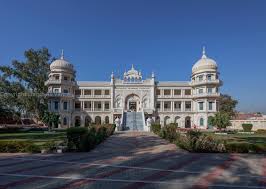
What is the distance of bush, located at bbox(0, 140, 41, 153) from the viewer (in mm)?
14773

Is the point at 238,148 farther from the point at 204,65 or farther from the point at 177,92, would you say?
the point at 177,92

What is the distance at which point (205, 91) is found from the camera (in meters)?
49.1

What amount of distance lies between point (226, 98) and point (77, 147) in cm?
5828

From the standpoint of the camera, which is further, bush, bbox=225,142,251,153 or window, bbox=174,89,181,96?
window, bbox=174,89,181,96

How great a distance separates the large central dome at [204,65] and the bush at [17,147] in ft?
139

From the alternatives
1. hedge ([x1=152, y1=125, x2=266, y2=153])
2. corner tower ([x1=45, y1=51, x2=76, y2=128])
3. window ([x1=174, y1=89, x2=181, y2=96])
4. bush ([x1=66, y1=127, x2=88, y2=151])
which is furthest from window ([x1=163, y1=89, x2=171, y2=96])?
bush ([x1=66, y1=127, x2=88, y2=151])

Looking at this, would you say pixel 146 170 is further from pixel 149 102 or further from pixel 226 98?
pixel 226 98

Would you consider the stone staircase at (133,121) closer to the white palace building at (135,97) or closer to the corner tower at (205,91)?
the white palace building at (135,97)

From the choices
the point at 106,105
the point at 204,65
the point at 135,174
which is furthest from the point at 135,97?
the point at 135,174

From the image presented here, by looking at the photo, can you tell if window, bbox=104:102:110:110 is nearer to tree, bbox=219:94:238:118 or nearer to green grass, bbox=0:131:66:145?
green grass, bbox=0:131:66:145

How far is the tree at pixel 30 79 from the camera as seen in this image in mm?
46031

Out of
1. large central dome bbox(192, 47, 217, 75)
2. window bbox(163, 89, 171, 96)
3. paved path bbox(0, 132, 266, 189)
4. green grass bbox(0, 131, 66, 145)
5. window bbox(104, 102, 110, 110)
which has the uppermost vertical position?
large central dome bbox(192, 47, 217, 75)

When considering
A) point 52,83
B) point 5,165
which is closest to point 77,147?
point 5,165

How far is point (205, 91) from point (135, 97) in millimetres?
15978
